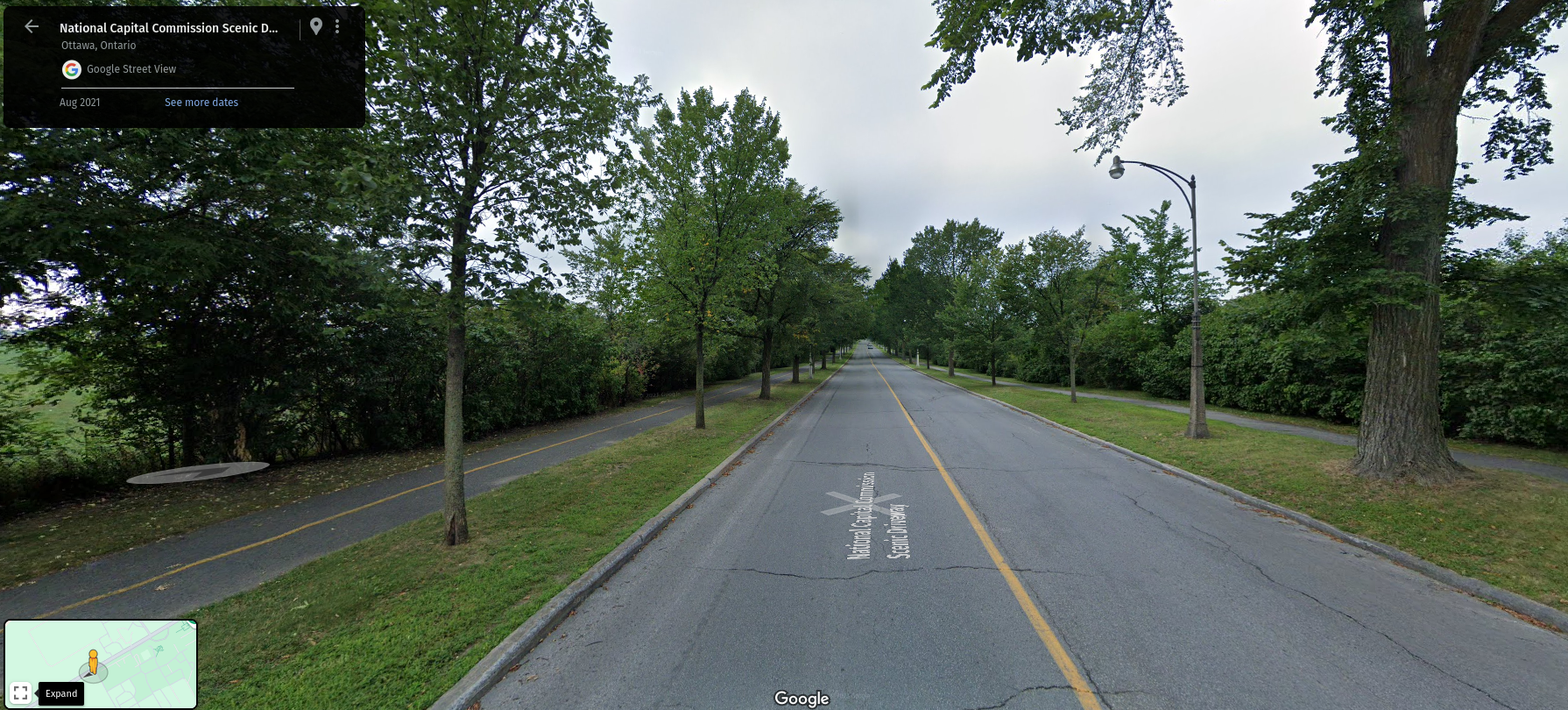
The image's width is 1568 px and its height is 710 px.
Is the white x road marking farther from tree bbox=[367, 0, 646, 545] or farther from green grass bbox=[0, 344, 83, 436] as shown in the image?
green grass bbox=[0, 344, 83, 436]

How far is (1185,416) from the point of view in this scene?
13648mm

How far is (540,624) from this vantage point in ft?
11.4

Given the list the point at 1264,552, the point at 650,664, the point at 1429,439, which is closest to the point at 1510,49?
the point at 1429,439

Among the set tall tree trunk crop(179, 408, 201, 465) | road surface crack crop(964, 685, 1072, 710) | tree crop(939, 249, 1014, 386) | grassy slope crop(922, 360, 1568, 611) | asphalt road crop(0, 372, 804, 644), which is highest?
tree crop(939, 249, 1014, 386)

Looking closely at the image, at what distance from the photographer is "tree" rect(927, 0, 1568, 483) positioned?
6.01 m

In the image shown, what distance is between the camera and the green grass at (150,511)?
479 centimetres

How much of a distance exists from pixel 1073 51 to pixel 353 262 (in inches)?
356

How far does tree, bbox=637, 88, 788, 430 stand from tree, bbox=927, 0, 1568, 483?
6.70 m

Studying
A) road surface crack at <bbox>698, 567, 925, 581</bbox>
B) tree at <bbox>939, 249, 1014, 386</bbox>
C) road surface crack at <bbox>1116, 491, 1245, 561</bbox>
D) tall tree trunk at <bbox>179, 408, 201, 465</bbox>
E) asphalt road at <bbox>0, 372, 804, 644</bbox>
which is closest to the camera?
asphalt road at <bbox>0, 372, 804, 644</bbox>

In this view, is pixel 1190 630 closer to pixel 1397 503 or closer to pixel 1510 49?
pixel 1397 503

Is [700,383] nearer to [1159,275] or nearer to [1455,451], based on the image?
[1455,451]

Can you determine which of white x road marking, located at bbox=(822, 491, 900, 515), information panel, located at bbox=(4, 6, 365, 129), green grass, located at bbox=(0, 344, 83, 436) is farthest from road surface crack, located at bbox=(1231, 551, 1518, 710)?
green grass, located at bbox=(0, 344, 83, 436)

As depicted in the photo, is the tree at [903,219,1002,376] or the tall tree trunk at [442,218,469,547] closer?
the tall tree trunk at [442,218,469,547]

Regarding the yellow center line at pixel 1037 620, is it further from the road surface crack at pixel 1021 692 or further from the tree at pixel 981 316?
the tree at pixel 981 316
